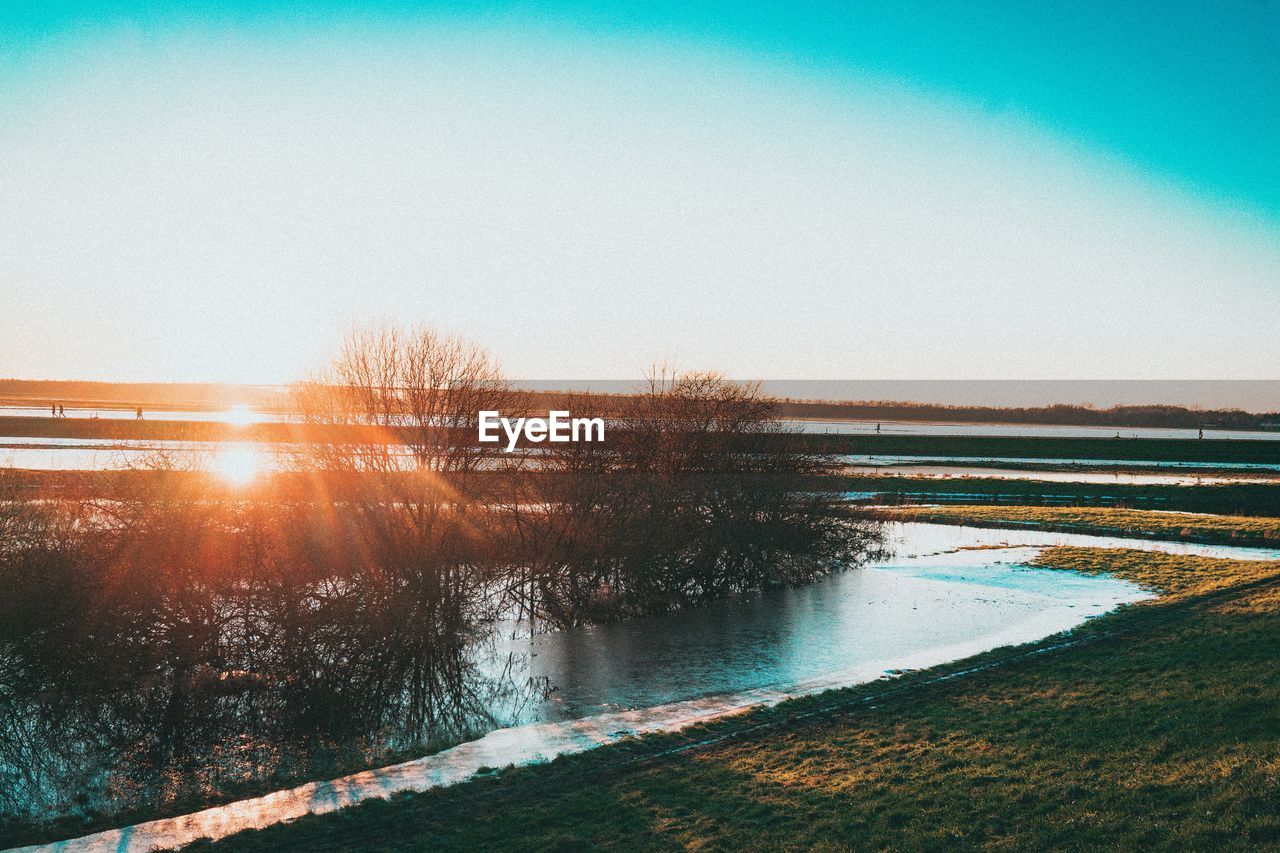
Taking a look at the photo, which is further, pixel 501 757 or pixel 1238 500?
pixel 1238 500

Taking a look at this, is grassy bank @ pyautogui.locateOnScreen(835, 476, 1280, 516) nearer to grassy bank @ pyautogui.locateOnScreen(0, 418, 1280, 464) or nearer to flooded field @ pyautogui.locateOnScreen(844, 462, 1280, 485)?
flooded field @ pyautogui.locateOnScreen(844, 462, 1280, 485)

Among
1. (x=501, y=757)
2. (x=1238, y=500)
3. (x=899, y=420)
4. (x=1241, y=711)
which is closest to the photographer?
(x=1241, y=711)

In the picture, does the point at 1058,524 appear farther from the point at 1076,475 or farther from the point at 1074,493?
the point at 1076,475

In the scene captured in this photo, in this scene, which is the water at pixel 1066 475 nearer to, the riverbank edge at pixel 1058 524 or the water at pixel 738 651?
the riverbank edge at pixel 1058 524

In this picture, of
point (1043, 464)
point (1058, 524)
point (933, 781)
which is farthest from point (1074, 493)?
point (933, 781)

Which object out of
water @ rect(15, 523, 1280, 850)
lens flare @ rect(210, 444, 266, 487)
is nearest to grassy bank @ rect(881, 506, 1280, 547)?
water @ rect(15, 523, 1280, 850)

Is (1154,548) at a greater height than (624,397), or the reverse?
(624,397)

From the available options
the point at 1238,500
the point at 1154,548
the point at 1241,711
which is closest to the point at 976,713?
the point at 1241,711

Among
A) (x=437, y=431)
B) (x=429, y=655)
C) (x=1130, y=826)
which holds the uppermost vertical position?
(x=437, y=431)

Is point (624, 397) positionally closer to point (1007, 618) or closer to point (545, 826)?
point (1007, 618)
